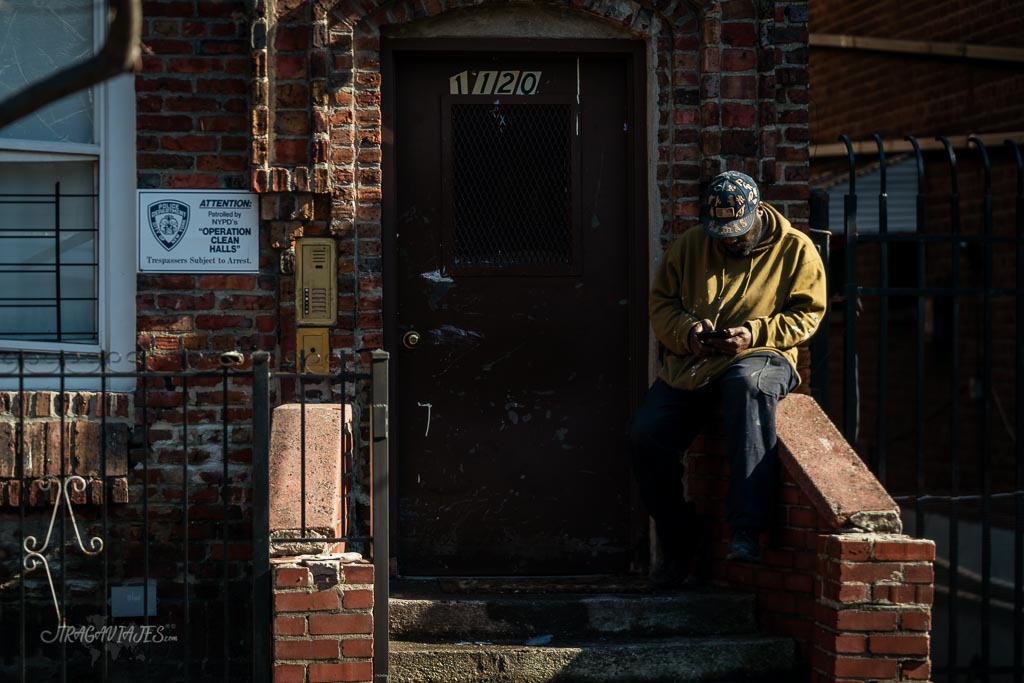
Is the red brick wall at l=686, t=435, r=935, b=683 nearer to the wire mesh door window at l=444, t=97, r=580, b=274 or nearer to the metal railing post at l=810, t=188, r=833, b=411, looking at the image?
the metal railing post at l=810, t=188, r=833, b=411

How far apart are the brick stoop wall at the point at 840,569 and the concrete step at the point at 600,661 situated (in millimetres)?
204

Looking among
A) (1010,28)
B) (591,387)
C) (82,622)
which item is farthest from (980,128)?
(82,622)

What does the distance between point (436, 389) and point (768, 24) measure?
7.43ft

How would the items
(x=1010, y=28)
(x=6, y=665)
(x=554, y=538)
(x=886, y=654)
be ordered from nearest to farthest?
(x=886, y=654), (x=6, y=665), (x=554, y=538), (x=1010, y=28)

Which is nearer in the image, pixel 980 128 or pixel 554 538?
pixel 554 538

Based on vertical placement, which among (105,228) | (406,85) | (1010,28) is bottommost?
(105,228)

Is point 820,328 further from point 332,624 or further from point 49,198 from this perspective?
point 49,198

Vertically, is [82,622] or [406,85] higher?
[406,85]

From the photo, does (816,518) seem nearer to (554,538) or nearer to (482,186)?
(554,538)

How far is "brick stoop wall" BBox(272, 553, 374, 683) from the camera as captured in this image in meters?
4.90

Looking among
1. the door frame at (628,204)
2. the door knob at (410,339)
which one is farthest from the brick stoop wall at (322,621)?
the door knob at (410,339)

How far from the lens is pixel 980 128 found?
9.71 metres

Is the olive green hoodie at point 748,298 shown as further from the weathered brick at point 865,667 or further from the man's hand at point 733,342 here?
the weathered brick at point 865,667

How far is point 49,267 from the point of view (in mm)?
6293
